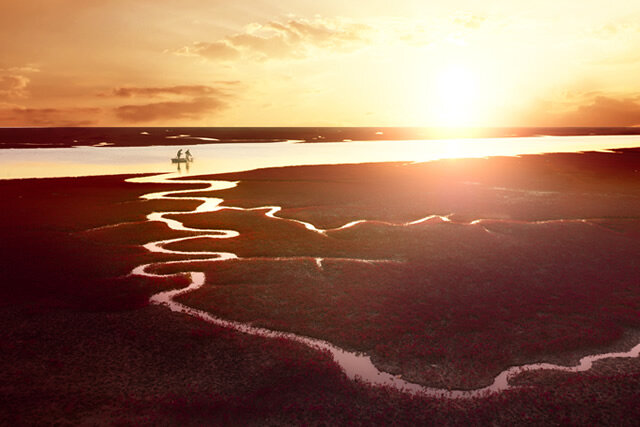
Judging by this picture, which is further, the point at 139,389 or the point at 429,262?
the point at 429,262

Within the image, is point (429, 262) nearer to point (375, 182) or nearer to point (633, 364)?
point (633, 364)

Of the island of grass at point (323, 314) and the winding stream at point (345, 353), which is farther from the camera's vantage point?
the winding stream at point (345, 353)

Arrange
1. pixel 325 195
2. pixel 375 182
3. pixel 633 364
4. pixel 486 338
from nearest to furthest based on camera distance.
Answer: pixel 633 364
pixel 486 338
pixel 325 195
pixel 375 182

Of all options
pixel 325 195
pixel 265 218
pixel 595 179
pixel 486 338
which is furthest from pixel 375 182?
pixel 486 338

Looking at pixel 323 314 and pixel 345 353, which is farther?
pixel 323 314

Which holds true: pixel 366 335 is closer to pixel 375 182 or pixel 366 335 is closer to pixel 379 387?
pixel 379 387

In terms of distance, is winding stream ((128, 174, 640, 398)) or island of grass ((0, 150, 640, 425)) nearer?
island of grass ((0, 150, 640, 425))

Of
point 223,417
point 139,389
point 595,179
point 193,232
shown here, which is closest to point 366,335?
point 223,417

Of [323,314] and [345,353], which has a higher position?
[323,314]

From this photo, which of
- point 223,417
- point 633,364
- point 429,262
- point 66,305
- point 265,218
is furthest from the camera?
point 265,218
